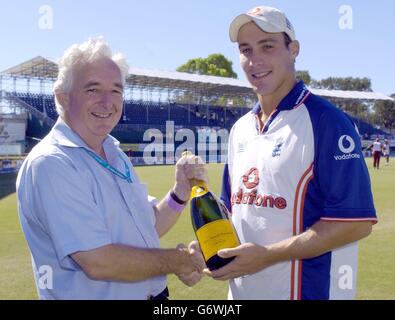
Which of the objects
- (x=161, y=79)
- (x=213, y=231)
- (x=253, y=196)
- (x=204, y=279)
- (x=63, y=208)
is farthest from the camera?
(x=161, y=79)

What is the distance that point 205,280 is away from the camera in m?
5.91

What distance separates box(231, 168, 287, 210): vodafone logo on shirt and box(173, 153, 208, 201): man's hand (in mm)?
421

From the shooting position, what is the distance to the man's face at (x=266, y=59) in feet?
9.29

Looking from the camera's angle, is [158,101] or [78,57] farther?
[158,101]

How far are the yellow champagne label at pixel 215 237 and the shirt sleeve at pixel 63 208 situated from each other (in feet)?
1.70

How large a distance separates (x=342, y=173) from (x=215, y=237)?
74 centimetres

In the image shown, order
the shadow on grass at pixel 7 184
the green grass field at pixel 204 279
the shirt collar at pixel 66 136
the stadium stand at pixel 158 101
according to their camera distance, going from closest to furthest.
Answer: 1. the shirt collar at pixel 66 136
2. the green grass field at pixel 204 279
3. the shadow on grass at pixel 7 184
4. the stadium stand at pixel 158 101

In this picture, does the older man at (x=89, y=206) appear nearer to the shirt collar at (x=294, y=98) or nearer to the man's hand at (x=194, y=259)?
the man's hand at (x=194, y=259)

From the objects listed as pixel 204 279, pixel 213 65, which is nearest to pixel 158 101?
pixel 213 65

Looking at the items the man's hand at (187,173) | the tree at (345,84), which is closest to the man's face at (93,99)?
the man's hand at (187,173)

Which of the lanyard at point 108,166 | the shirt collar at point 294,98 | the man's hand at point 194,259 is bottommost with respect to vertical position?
the man's hand at point 194,259

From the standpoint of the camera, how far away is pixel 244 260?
2.45m

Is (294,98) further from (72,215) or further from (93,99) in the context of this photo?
(72,215)

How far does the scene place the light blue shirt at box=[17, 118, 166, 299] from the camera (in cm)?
244
